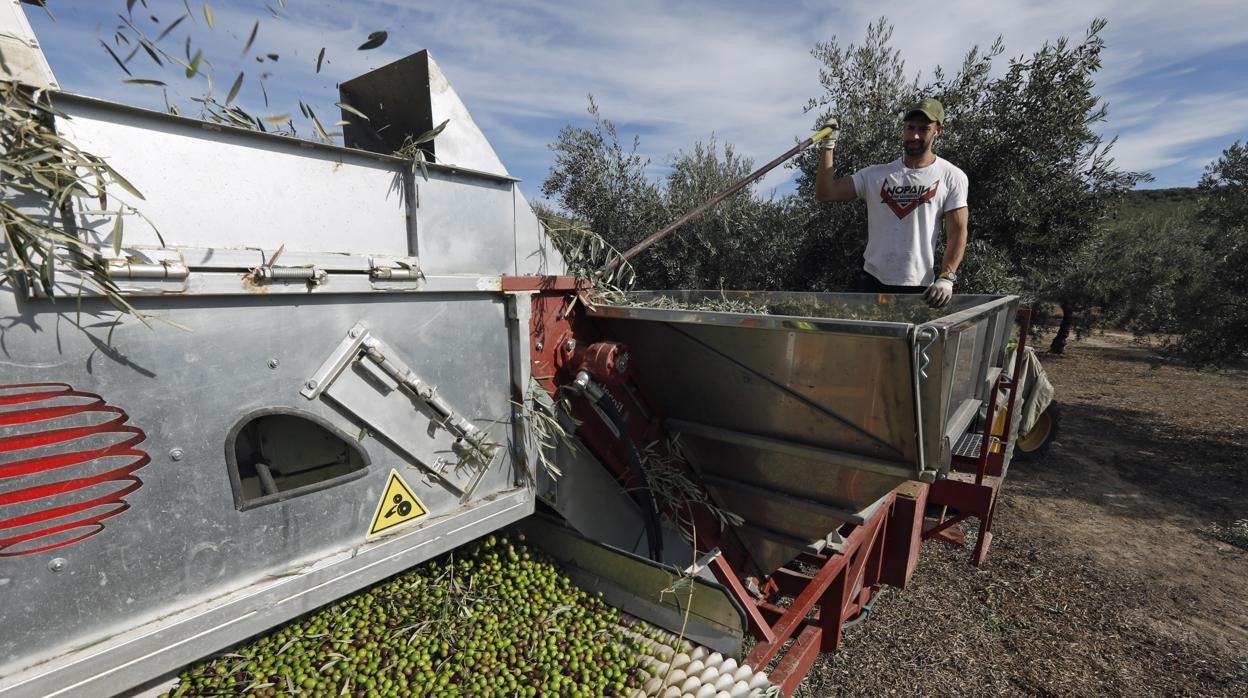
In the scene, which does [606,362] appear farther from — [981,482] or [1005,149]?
[1005,149]

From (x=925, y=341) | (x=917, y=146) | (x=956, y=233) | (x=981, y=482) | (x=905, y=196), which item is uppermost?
(x=917, y=146)

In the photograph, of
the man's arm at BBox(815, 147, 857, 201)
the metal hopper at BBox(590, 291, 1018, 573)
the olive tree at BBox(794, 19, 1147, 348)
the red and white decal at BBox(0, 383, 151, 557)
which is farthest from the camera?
the olive tree at BBox(794, 19, 1147, 348)

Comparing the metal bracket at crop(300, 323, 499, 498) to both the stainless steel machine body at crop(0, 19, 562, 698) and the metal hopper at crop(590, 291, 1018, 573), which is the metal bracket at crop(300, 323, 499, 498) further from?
the metal hopper at crop(590, 291, 1018, 573)

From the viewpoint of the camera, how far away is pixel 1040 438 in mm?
9055

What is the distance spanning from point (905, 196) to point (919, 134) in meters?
0.46

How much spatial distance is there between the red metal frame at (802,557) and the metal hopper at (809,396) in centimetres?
16

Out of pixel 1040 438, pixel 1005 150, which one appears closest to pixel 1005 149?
pixel 1005 150

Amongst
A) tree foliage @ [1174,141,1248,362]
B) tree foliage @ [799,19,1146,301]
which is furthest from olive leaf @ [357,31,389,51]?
tree foliage @ [1174,141,1248,362]

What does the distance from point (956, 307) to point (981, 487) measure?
1.62m

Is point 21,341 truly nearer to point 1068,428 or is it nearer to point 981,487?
point 981,487

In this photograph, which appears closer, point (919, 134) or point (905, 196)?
point (919, 134)

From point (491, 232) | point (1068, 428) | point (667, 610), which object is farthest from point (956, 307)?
point (1068, 428)

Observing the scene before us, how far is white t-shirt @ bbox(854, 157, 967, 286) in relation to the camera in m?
4.43

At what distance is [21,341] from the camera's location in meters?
1.59
